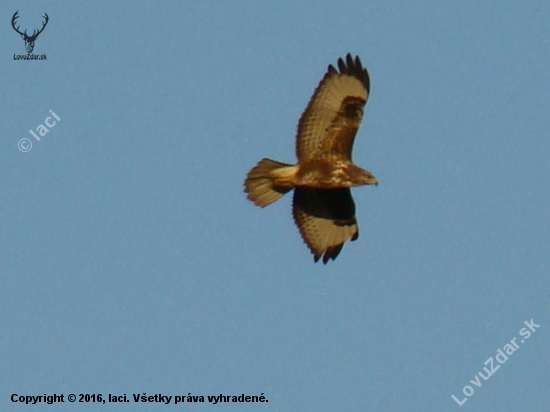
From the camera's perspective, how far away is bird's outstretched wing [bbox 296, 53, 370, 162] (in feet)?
51.6

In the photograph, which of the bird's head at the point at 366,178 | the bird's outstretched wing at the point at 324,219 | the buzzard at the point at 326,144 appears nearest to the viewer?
the bird's head at the point at 366,178

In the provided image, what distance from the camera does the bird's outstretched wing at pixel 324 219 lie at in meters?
16.4

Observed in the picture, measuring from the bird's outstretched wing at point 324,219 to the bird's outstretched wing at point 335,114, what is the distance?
0.68 m

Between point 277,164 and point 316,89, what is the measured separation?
89cm

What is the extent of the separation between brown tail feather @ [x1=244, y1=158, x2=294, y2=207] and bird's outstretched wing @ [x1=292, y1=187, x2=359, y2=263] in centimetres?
60

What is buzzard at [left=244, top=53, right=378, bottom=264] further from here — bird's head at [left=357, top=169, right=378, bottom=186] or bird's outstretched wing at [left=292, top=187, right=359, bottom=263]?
bird's outstretched wing at [left=292, top=187, right=359, bottom=263]

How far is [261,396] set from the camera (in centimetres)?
1599

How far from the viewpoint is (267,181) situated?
15773 millimetres

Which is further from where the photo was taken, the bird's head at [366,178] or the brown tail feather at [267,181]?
the brown tail feather at [267,181]

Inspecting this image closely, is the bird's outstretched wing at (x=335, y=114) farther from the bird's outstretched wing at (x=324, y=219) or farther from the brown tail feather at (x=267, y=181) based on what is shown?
the bird's outstretched wing at (x=324, y=219)

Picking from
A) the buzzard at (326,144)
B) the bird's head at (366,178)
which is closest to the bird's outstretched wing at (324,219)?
the buzzard at (326,144)

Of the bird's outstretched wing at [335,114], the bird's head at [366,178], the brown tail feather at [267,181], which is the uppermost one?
the bird's outstretched wing at [335,114]

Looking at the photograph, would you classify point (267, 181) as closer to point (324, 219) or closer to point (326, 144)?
point (326, 144)

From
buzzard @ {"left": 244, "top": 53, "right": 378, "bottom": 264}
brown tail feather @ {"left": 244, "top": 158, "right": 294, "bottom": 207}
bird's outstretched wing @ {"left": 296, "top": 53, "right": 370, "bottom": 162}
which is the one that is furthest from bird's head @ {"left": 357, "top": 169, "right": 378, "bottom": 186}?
brown tail feather @ {"left": 244, "top": 158, "right": 294, "bottom": 207}
